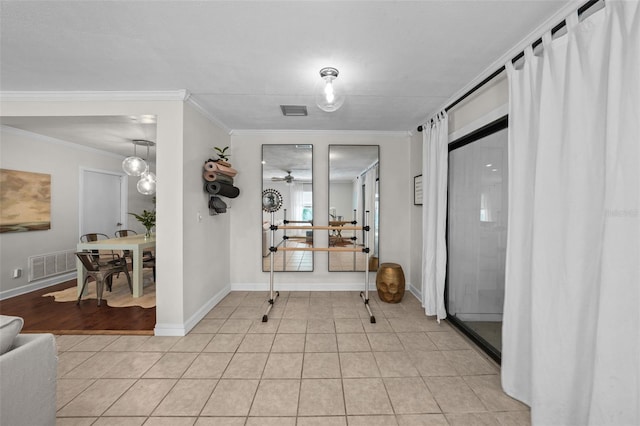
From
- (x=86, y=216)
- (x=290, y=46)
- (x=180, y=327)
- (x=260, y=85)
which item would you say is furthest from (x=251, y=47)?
(x=86, y=216)

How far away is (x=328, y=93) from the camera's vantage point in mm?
2191

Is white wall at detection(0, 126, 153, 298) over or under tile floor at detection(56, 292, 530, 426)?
over

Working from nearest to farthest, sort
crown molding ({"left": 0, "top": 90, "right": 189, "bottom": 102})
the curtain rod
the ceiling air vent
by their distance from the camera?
the curtain rod, crown molding ({"left": 0, "top": 90, "right": 189, "bottom": 102}), the ceiling air vent

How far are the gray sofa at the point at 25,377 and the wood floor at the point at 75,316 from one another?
139cm

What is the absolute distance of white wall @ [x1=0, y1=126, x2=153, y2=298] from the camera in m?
3.75

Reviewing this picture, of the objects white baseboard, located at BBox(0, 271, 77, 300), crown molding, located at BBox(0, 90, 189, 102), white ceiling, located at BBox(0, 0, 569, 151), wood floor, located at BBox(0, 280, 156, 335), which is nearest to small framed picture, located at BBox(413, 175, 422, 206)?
white ceiling, located at BBox(0, 0, 569, 151)

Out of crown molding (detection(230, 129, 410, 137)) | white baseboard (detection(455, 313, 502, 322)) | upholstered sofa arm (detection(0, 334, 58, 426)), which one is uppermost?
crown molding (detection(230, 129, 410, 137))

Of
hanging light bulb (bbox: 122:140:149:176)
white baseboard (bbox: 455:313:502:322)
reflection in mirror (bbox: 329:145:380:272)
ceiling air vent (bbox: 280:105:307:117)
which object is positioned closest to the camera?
white baseboard (bbox: 455:313:502:322)

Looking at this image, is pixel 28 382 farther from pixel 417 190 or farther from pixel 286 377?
pixel 417 190

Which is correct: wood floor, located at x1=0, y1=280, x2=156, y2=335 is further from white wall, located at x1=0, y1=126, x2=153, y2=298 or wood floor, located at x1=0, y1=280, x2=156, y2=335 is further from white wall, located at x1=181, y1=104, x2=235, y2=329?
white wall, located at x1=181, y1=104, x2=235, y2=329

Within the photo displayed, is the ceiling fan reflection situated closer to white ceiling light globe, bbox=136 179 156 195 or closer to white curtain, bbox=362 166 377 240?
white curtain, bbox=362 166 377 240

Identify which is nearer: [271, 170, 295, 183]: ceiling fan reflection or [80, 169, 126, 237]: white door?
[271, 170, 295, 183]: ceiling fan reflection

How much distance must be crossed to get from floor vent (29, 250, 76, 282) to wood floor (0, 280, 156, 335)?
41cm

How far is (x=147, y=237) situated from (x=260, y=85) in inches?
131
